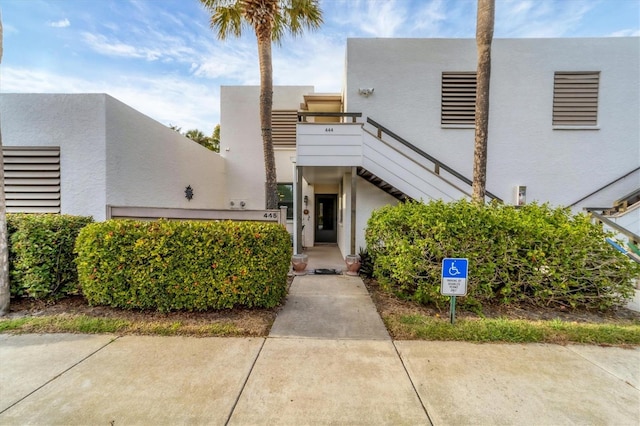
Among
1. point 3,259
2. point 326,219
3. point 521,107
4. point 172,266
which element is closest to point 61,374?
point 172,266


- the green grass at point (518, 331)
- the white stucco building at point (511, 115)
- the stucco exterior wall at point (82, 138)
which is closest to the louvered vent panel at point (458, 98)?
the white stucco building at point (511, 115)

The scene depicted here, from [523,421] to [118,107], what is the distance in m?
7.82

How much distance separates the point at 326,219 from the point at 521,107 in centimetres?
788

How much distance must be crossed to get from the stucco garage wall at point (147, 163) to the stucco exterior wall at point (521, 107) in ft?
17.6

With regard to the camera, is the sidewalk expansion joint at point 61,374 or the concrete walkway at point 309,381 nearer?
the concrete walkway at point 309,381

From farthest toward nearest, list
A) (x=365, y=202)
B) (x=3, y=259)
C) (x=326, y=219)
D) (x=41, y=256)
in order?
(x=326, y=219) < (x=365, y=202) < (x=41, y=256) < (x=3, y=259)

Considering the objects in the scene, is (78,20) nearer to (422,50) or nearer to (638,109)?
(422,50)

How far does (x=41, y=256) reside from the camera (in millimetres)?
3959

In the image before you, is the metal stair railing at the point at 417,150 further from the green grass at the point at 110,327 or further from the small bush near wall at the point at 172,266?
the green grass at the point at 110,327

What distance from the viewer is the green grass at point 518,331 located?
10.6 feet

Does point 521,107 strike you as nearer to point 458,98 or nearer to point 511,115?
point 511,115

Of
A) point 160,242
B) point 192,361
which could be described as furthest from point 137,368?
point 160,242

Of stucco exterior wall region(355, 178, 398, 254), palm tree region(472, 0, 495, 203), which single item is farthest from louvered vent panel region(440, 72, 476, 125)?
stucco exterior wall region(355, 178, 398, 254)

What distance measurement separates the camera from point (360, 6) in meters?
8.01
